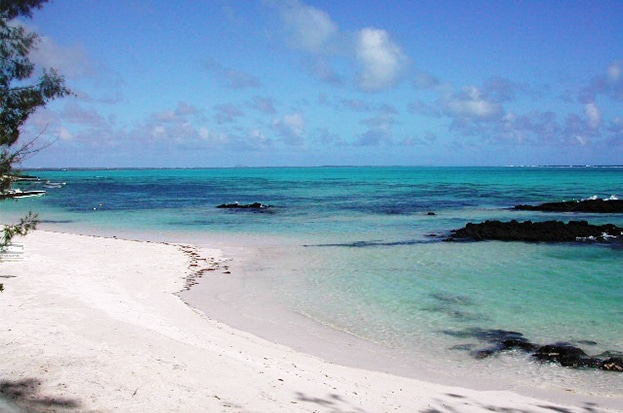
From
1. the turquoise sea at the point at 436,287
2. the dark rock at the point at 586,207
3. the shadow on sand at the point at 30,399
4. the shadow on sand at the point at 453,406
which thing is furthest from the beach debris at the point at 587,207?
the shadow on sand at the point at 30,399

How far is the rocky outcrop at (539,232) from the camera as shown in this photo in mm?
27625

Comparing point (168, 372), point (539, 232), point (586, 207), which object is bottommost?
point (168, 372)

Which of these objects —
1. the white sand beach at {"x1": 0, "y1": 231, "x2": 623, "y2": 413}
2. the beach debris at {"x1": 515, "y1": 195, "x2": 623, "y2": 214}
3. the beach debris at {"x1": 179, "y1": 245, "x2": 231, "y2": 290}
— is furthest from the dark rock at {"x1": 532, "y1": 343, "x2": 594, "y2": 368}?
the beach debris at {"x1": 515, "y1": 195, "x2": 623, "y2": 214}

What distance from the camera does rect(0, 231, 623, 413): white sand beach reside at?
6.91 m

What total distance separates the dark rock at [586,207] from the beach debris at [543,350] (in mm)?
37483

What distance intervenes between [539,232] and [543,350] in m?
19.4

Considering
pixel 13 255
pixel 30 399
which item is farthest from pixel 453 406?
pixel 13 255

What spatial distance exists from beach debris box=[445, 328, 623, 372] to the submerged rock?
123 feet

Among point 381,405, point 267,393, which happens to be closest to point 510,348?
point 381,405

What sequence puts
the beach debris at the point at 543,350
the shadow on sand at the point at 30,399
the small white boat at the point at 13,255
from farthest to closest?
1. the small white boat at the point at 13,255
2. the beach debris at the point at 543,350
3. the shadow on sand at the point at 30,399

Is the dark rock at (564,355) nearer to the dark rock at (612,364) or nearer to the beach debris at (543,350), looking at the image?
the beach debris at (543,350)

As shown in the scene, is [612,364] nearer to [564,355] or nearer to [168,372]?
[564,355]

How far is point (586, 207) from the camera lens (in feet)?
147

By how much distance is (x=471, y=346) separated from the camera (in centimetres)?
1092
